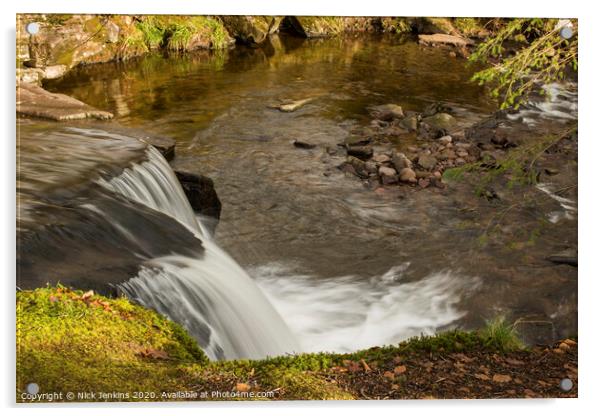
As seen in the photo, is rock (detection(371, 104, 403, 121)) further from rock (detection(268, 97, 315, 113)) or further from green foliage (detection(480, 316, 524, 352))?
green foliage (detection(480, 316, 524, 352))

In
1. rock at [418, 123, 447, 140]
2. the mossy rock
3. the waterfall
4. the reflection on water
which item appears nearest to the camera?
the mossy rock

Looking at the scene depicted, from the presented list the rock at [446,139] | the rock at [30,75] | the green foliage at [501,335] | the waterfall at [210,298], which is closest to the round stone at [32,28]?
the rock at [30,75]

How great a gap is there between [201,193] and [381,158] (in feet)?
5.11

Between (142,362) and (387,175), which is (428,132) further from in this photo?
(142,362)

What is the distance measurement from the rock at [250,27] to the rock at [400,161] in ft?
4.90

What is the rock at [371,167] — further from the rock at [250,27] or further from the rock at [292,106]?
the rock at [250,27]

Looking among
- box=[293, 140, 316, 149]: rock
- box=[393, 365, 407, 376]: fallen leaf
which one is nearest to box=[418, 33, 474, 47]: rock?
box=[293, 140, 316, 149]: rock

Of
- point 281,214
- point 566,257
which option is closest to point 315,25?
point 281,214

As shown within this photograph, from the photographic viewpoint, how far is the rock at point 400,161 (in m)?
6.24

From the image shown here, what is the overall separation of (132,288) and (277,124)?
240 cm

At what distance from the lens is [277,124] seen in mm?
6207

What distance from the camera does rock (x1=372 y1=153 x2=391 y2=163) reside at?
623cm

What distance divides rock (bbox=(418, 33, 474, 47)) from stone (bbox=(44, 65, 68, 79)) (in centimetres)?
275

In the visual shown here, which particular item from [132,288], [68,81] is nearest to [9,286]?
[132,288]
